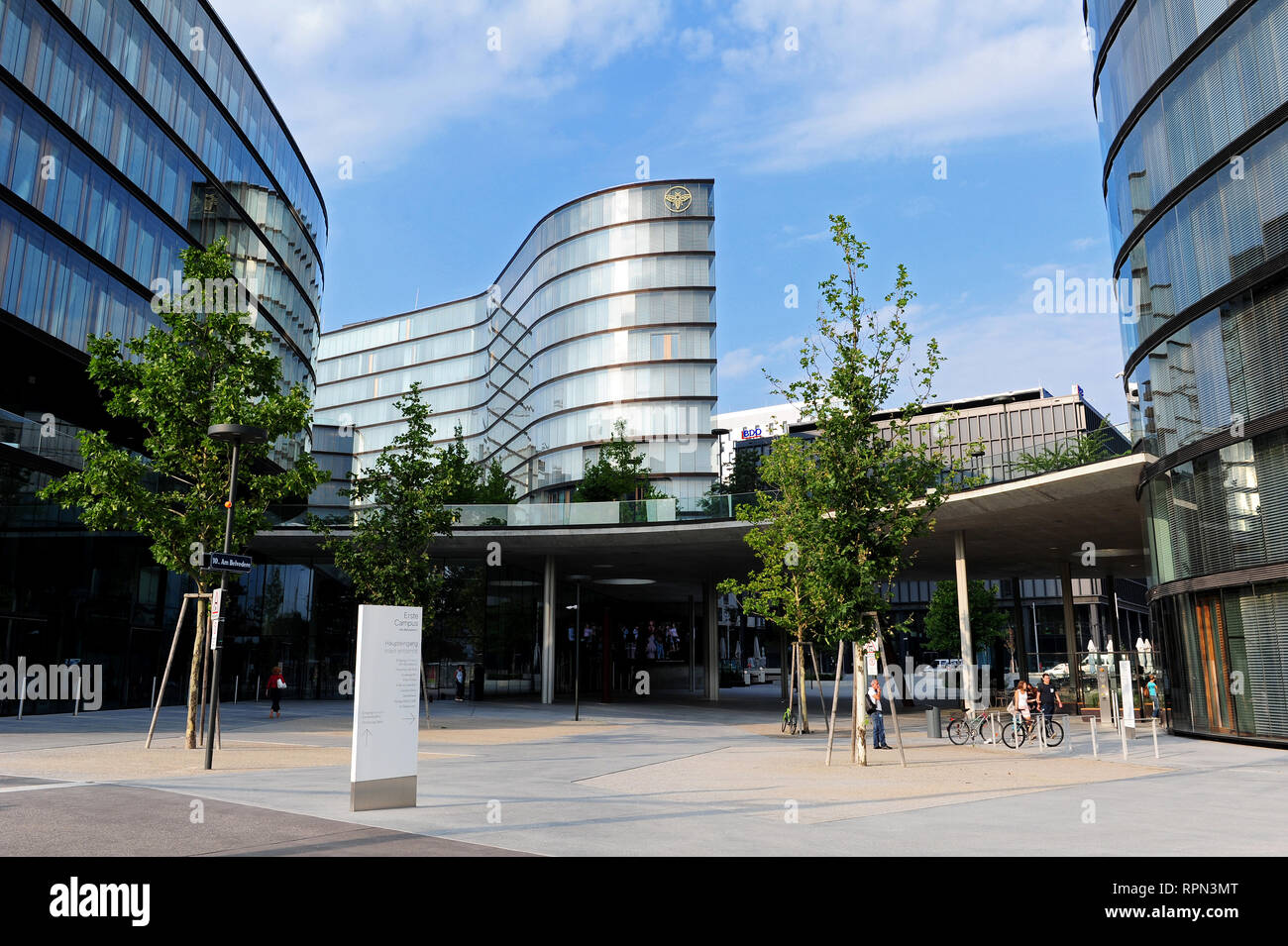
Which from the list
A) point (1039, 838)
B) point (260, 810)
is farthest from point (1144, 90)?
point (260, 810)

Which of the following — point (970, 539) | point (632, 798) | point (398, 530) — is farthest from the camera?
point (970, 539)

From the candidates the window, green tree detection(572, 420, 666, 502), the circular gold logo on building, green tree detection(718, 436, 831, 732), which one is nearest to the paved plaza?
green tree detection(718, 436, 831, 732)

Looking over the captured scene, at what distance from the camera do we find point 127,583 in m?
33.4

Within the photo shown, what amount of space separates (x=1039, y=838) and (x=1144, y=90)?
23231 mm

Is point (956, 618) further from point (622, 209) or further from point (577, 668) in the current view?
point (577, 668)

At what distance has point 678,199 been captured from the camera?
2965 inches

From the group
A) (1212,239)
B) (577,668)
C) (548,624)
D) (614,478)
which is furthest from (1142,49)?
(614,478)

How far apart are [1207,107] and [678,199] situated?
2175 inches

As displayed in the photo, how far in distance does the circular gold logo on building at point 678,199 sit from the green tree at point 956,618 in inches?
1399

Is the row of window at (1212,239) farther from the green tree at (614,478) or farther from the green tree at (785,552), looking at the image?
the green tree at (614,478)

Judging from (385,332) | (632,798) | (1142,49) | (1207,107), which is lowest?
(632,798)

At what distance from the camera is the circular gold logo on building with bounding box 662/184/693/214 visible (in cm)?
7512

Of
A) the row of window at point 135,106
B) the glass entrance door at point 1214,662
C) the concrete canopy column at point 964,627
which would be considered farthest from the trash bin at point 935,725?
the row of window at point 135,106

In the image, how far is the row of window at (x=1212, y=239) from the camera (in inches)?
810
